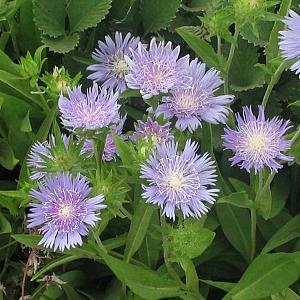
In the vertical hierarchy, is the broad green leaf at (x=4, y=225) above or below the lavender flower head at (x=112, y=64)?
below

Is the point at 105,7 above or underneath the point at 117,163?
above

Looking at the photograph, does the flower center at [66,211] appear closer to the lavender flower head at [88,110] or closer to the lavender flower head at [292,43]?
the lavender flower head at [88,110]

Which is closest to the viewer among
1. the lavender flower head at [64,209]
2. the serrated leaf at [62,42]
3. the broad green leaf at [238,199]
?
the lavender flower head at [64,209]

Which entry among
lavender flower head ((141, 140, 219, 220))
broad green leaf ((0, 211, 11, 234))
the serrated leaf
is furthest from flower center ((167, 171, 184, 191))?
the serrated leaf

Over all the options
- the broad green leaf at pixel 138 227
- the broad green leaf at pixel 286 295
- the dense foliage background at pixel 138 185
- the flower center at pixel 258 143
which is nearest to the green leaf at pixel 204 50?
the dense foliage background at pixel 138 185

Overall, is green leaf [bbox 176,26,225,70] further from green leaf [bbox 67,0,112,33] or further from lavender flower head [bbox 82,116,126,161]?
green leaf [bbox 67,0,112,33]

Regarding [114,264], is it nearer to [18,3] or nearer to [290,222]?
[290,222]

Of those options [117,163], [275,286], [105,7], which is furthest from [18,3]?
[275,286]
